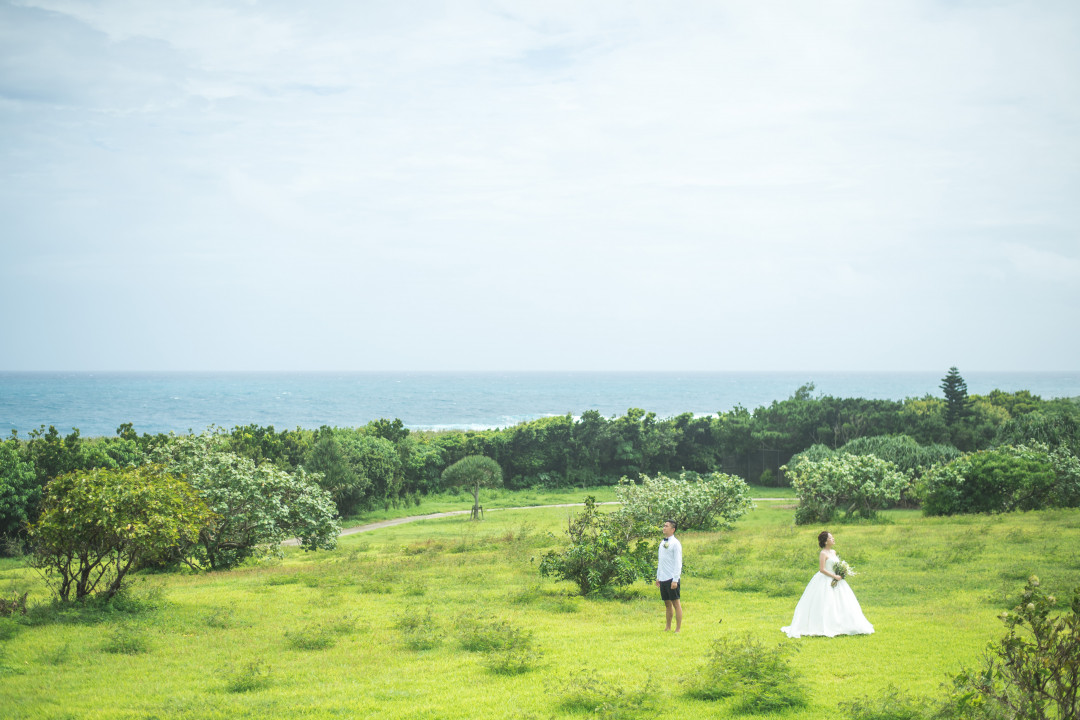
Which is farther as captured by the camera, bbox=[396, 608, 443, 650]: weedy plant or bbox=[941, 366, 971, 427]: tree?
bbox=[941, 366, 971, 427]: tree

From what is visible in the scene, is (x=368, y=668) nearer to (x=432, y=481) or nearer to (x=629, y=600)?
(x=629, y=600)

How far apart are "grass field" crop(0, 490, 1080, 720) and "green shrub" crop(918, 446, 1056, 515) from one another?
7.68 meters

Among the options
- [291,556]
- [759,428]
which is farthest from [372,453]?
[759,428]

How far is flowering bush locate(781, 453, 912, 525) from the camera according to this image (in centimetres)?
2903

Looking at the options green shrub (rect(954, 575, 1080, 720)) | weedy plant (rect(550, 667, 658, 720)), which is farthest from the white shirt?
green shrub (rect(954, 575, 1080, 720))

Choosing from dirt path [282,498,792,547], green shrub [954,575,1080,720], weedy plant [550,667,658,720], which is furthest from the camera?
dirt path [282,498,792,547]

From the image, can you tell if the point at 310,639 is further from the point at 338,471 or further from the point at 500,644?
the point at 338,471

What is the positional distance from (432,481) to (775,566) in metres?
31.7

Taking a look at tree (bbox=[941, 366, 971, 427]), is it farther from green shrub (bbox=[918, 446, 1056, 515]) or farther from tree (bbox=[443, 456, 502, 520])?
tree (bbox=[443, 456, 502, 520])

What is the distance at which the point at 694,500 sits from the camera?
28422 mm

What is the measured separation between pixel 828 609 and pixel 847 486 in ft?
63.1

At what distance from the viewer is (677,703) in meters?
8.70

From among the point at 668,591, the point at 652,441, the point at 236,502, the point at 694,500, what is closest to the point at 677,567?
the point at 668,591

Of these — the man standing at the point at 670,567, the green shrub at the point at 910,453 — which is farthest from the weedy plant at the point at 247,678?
the green shrub at the point at 910,453
